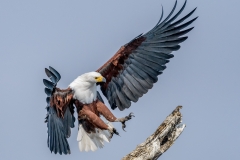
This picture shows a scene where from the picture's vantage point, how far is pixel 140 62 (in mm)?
12523

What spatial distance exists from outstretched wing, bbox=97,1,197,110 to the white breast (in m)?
0.55

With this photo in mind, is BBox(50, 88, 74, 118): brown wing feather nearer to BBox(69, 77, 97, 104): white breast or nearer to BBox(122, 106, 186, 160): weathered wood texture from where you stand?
BBox(69, 77, 97, 104): white breast

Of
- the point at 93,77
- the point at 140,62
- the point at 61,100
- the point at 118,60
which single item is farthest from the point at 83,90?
the point at 140,62

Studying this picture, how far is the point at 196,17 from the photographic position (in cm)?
1195

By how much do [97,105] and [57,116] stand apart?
0.78 m

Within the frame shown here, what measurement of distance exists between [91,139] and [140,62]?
175 cm

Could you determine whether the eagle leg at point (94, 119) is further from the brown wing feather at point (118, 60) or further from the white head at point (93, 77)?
the brown wing feather at point (118, 60)

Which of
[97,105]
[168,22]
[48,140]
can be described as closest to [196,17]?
[168,22]

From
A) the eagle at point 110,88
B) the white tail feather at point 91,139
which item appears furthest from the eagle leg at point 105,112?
the white tail feather at point 91,139

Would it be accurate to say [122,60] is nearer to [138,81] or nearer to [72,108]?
[138,81]

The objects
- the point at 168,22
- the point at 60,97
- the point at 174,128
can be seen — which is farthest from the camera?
the point at 168,22

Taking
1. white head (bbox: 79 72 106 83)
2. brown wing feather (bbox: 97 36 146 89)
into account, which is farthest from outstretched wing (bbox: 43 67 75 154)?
brown wing feather (bbox: 97 36 146 89)

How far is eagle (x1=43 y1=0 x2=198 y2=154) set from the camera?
39.2 feet

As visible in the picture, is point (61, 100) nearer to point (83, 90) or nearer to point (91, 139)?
point (83, 90)
